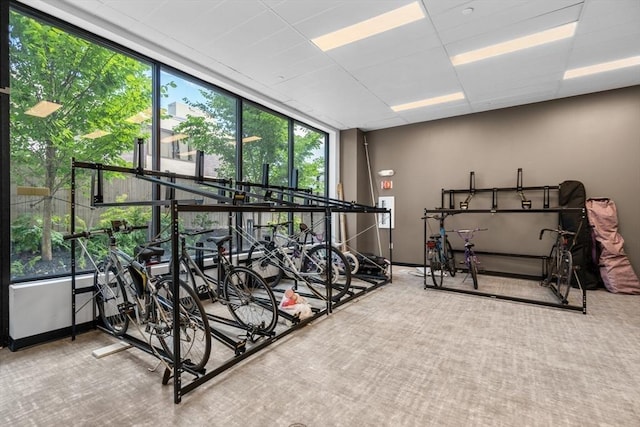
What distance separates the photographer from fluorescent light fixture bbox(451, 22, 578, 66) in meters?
3.02

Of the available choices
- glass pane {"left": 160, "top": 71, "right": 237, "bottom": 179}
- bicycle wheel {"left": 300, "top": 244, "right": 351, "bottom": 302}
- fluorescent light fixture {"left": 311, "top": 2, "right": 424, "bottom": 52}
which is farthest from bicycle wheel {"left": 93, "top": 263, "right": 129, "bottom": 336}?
fluorescent light fixture {"left": 311, "top": 2, "right": 424, "bottom": 52}

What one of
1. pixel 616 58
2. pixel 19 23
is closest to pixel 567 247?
pixel 616 58

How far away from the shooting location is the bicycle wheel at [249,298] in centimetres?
268

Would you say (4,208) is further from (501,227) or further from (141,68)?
(501,227)

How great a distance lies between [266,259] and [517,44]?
384 cm

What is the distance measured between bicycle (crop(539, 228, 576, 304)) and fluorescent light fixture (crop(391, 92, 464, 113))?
8.08 ft

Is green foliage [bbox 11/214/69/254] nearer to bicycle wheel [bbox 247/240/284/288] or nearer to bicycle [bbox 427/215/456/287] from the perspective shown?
bicycle wheel [bbox 247/240/284/288]

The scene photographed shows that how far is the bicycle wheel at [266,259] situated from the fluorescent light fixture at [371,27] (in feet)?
7.96

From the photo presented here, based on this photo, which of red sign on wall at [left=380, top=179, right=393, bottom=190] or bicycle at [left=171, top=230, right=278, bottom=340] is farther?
red sign on wall at [left=380, top=179, right=393, bottom=190]

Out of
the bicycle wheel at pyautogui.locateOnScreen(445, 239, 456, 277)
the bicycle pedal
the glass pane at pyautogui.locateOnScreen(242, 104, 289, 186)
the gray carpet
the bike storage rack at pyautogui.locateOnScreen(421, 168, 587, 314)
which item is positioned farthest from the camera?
the bicycle wheel at pyautogui.locateOnScreen(445, 239, 456, 277)

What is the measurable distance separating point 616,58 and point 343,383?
4.83m

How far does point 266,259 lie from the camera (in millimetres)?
3867

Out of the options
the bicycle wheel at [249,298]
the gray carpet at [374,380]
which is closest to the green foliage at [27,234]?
the gray carpet at [374,380]

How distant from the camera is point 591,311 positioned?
134 inches
